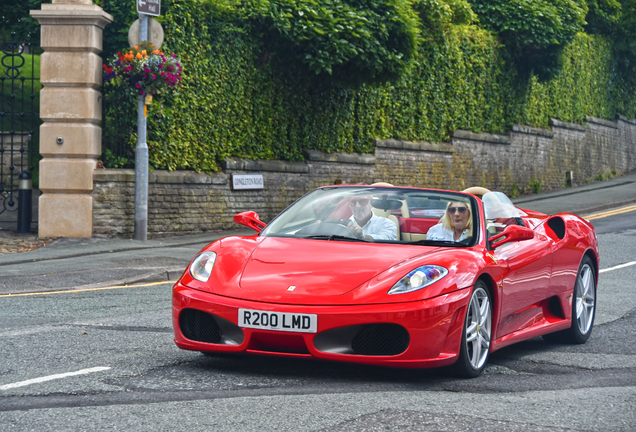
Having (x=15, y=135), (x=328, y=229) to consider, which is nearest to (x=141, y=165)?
(x=15, y=135)

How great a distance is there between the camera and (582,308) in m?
7.49

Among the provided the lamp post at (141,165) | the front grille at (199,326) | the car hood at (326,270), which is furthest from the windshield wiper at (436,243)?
the lamp post at (141,165)

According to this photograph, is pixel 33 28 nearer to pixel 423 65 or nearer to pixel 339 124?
pixel 339 124

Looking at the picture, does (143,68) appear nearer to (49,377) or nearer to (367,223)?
(367,223)

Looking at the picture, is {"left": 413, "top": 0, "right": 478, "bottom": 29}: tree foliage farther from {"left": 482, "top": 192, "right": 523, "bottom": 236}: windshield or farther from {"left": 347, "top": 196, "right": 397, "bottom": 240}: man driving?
{"left": 347, "top": 196, "right": 397, "bottom": 240}: man driving

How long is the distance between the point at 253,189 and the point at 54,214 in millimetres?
4741

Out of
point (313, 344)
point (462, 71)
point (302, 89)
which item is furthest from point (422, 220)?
point (462, 71)

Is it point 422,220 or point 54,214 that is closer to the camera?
point 422,220

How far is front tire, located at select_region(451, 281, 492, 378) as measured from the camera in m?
5.46

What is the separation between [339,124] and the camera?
21.8m

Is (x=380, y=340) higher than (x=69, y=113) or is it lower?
lower

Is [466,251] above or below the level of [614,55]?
below

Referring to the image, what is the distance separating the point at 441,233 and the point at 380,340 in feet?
5.03

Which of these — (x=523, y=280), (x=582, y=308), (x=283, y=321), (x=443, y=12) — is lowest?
(x=582, y=308)
